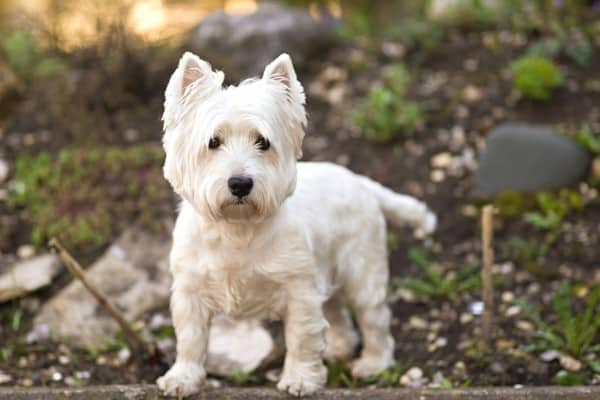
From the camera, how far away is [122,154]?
643 centimetres

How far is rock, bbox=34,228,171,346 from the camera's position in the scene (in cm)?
495

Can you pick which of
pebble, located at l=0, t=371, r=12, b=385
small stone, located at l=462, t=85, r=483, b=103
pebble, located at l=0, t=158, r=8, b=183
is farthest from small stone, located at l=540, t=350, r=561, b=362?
pebble, located at l=0, t=158, r=8, b=183

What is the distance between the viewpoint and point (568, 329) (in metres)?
4.22

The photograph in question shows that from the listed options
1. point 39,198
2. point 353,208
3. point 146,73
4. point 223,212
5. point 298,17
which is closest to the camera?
point 223,212

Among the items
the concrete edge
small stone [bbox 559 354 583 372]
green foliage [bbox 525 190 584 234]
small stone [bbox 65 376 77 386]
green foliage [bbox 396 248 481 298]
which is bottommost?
small stone [bbox 65 376 77 386]

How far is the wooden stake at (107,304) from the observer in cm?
394

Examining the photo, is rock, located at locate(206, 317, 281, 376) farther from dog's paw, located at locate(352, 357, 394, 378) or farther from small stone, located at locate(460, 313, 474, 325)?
small stone, located at locate(460, 313, 474, 325)

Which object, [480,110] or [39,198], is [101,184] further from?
[480,110]

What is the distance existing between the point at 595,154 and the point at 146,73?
372 centimetres

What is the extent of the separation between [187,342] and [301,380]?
1.67 feet

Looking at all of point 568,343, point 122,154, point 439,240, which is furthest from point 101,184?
point 568,343

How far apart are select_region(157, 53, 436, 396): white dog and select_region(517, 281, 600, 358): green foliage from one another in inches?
32.3

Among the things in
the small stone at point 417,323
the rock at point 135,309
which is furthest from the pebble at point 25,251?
the small stone at point 417,323

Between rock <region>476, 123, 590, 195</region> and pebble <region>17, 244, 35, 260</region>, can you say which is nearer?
pebble <region>17, 244, 35, 260</region>
